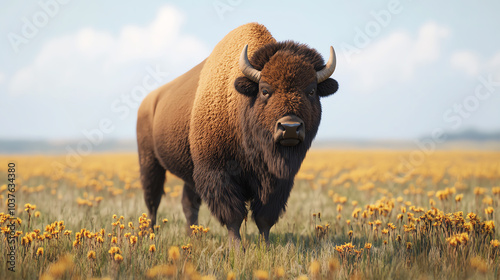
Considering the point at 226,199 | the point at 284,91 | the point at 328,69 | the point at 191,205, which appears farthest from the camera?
the point at 191,205

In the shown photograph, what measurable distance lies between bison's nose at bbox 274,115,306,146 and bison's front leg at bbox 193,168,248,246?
108cm

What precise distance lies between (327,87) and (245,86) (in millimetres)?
1070

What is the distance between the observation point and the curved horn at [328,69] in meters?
4.66

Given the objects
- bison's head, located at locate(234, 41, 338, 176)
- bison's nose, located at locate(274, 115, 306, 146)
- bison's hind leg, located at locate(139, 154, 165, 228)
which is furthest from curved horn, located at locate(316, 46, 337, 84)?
bison's hind leg, located at locate(139, 154, 165, 228)

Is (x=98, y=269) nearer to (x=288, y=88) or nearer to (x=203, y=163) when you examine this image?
(x=203, y=163)

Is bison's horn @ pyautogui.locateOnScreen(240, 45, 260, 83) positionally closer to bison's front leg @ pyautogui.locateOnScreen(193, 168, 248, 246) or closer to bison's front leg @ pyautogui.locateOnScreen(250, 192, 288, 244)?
bison's front leg @ pyautogui.locateOnScreen(193, 168, 248, 246)

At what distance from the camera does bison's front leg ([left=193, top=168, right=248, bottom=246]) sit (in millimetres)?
4789

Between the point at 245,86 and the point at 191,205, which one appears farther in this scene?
the point at 191,205

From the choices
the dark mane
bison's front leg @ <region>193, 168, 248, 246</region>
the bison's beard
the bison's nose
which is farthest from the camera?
bison's front leg @ <region>193, 168, 248, 246</region>

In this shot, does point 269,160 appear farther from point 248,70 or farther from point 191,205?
point 191,205

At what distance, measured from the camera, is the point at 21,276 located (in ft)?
10.7

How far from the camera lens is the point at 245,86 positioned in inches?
180

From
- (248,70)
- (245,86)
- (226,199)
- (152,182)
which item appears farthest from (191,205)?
(248,70)

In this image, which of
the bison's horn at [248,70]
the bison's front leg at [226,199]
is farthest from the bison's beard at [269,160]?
the bison's horn at [248,70]
